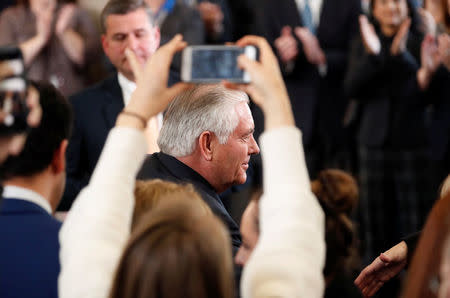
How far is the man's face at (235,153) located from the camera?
8.47ft

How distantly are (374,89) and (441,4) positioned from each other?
616 mm

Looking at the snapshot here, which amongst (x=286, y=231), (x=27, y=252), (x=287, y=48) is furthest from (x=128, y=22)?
(x=286, y=231)

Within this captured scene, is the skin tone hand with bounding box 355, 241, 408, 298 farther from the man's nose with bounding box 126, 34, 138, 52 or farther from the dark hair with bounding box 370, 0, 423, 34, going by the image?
the dark hair with bounding box 370, 0, 423, 34

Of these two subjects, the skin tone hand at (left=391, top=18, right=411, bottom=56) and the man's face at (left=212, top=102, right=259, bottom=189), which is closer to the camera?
the man's face at (left=212, top=102, right=259, bottom=189)

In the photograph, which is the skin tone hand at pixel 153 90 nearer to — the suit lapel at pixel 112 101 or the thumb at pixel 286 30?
the suit lapel at pixel 112 101

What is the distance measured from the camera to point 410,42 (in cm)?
451

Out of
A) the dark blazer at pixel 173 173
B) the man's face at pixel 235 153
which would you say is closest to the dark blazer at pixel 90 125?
the dark blazer at pixel 173 173

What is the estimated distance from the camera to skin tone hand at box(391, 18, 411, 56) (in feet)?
14.2

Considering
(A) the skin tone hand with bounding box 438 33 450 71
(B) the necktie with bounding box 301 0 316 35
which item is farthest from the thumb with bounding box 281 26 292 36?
(A) the skin tone hand with bounding box 438 33 450 71

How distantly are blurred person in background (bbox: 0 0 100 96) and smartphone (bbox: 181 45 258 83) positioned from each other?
127 inches

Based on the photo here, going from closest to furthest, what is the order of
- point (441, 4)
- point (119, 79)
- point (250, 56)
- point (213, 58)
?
1. point (250, 56)
2. point (213, 58)
3. point (119, 79)
4. point (441, 4)

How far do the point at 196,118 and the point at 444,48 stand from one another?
2.05 m

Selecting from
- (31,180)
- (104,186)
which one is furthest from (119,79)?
(104,186)

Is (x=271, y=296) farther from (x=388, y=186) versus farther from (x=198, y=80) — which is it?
(x=388, y=186)
